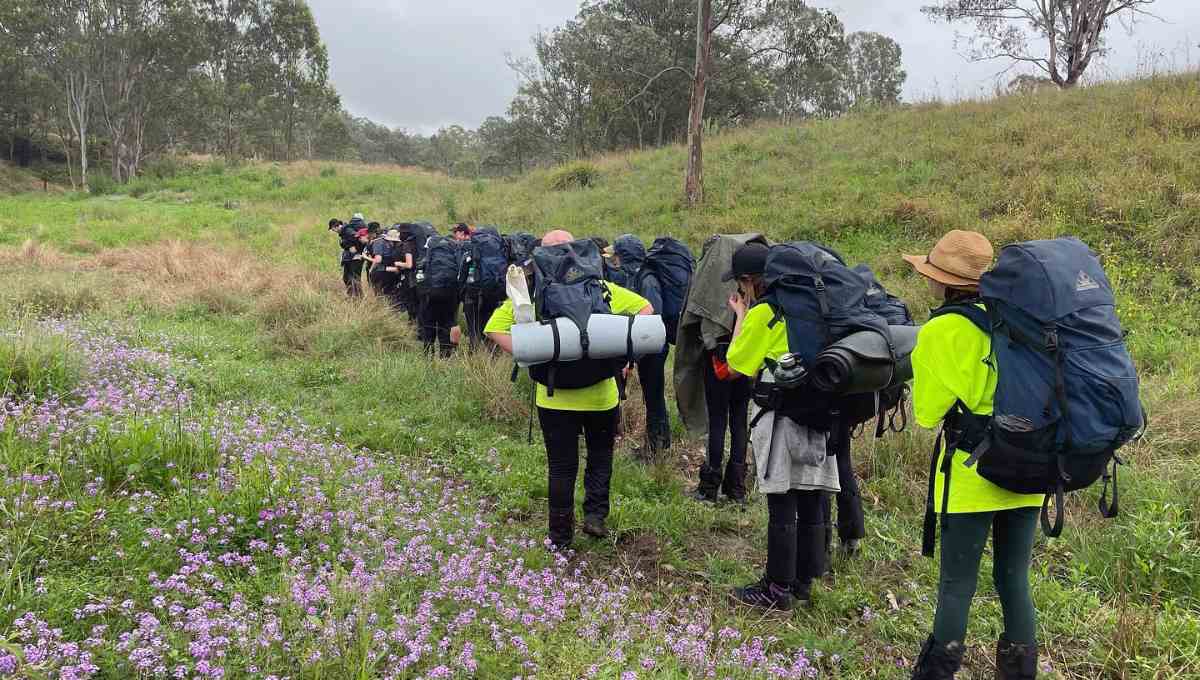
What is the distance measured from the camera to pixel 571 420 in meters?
3.47

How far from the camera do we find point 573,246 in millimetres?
3475

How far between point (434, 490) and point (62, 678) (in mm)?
2256

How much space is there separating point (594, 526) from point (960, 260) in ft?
7.65

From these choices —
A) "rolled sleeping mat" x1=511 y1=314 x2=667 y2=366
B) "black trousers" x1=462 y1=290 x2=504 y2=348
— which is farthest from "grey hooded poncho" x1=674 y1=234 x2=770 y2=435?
"black trousers" x1=462 y1=290 x2=504 y2=348

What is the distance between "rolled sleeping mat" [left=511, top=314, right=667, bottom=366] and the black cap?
1.62 feet

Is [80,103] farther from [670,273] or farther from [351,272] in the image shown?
[670,273]

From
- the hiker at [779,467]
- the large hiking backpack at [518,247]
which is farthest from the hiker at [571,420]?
the large hiking backpack at [518,247]

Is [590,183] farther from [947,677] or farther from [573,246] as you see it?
[947,677]

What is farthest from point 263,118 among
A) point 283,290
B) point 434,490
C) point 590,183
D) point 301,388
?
point 434,490

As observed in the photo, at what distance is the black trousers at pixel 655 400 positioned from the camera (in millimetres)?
5113

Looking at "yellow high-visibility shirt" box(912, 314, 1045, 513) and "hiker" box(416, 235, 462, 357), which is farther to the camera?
"hiker" box(416, 235, 462, 357)

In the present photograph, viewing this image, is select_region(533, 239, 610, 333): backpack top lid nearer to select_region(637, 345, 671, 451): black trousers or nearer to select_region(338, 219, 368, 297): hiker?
select_region(637, 345, 671, 451): black trousers

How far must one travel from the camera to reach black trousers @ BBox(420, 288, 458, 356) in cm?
743

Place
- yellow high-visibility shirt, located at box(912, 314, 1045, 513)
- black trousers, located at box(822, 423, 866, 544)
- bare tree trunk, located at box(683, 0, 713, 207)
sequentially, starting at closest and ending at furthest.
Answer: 1. yellow high-visibility shirt, located at box(912, 314, 1045, 513)
2. black trousers, located at box(822, 423, 866, 544)
3. bare tree trunk, located at box(683, 0, 713, 207)
